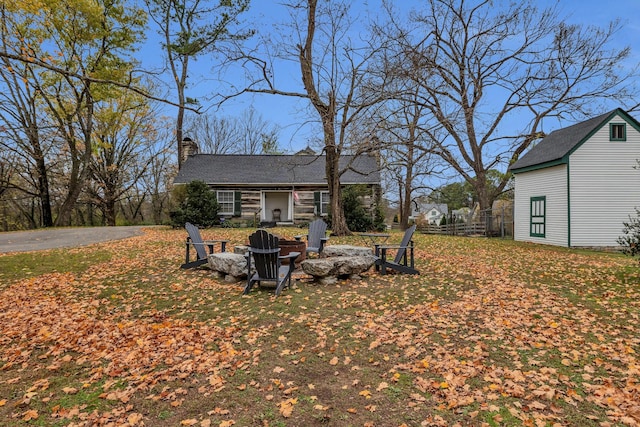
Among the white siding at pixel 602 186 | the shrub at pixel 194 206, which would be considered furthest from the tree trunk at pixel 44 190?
the white siding at pixel 602 186

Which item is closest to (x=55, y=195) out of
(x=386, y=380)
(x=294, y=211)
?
(x=294, y=211)

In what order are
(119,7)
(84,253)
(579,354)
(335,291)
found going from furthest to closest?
(119,7), (84,253), (335,291), (579,354)

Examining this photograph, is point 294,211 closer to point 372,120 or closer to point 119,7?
point 372,120

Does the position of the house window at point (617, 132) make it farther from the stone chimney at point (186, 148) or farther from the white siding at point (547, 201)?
the stone chimney at point (186, 148)

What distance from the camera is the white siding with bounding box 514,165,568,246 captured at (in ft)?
43.6

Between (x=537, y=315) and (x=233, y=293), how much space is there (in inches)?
180

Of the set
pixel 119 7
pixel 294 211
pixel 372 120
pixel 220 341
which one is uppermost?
pixel 119 7

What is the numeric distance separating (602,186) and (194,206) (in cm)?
1673

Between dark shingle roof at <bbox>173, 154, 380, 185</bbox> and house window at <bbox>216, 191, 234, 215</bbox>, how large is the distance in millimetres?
684

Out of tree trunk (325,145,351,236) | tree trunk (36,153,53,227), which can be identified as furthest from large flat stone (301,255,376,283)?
tree trunk (36,153,53,227)

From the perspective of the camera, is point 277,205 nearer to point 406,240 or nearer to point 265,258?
point 406,240

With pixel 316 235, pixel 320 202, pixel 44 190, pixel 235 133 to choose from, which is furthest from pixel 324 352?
pixel 235 133

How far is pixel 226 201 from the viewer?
66.8 feet

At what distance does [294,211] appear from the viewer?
2058cm
